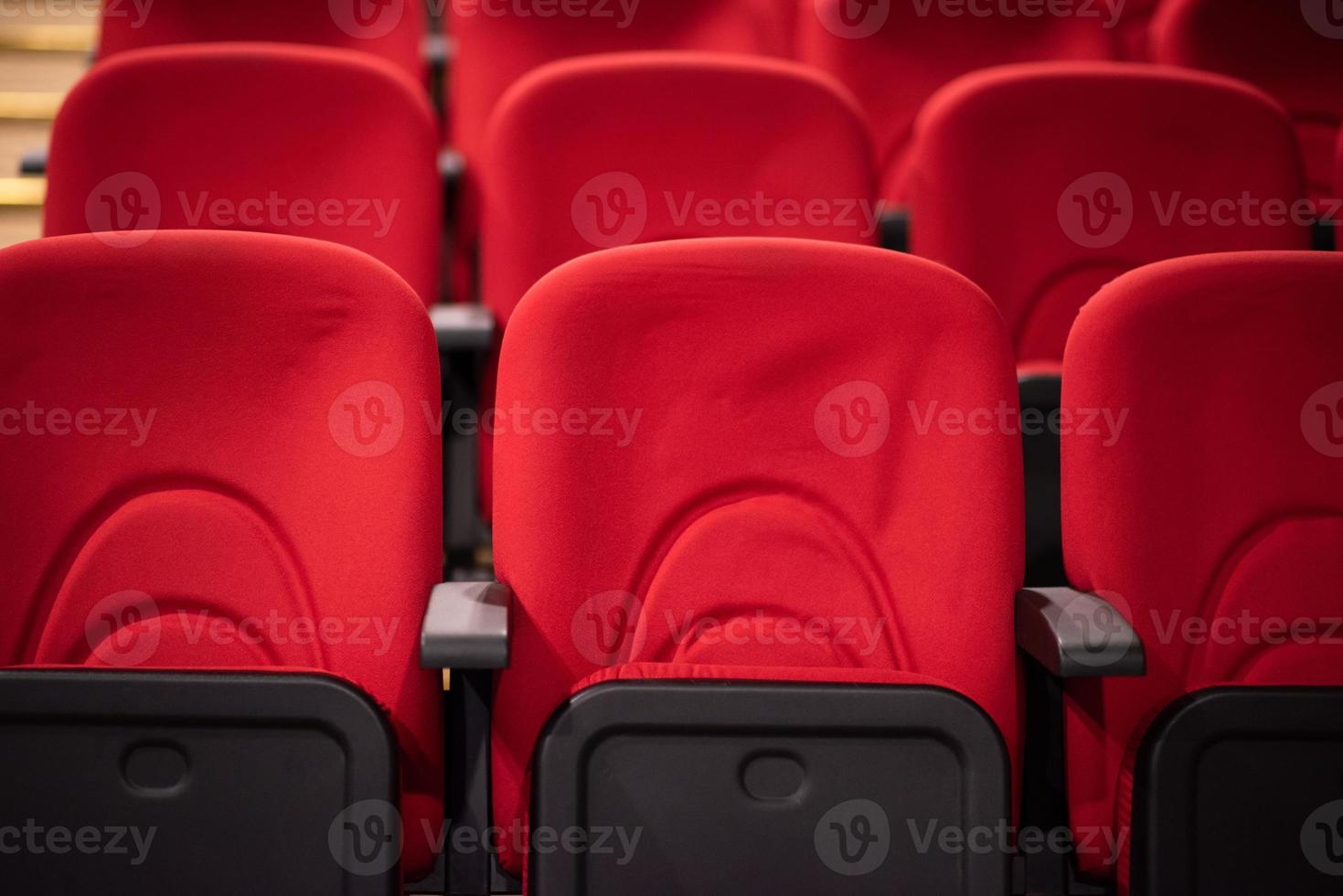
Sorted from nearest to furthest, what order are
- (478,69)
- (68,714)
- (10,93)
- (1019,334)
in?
(68,714) < (1019,334) < (478,69) < (10,93)

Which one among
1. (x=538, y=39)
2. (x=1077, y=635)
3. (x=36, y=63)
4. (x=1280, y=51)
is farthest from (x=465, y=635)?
(x=36, y=63)

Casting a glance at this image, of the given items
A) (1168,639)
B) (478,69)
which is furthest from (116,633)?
(478,69)

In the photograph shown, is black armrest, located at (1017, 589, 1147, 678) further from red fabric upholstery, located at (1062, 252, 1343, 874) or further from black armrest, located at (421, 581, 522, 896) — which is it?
black armrest, located at (421, 581, 522, 896)

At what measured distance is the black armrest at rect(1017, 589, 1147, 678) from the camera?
294 millimetres

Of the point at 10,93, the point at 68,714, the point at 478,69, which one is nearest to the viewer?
the point at 68,714

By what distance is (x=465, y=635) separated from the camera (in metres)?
0.29

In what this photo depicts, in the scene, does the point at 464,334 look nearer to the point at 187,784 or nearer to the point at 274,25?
the point at 187,784

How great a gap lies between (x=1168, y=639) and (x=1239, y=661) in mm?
28

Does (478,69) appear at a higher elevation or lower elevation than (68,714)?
higher

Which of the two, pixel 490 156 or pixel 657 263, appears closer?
pixel 657 263

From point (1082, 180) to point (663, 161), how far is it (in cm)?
22

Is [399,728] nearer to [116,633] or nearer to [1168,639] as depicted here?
[116,633]

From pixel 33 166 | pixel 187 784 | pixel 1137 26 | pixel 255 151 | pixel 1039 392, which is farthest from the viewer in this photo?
pixel 1137 26

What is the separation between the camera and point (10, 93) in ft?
2.88
